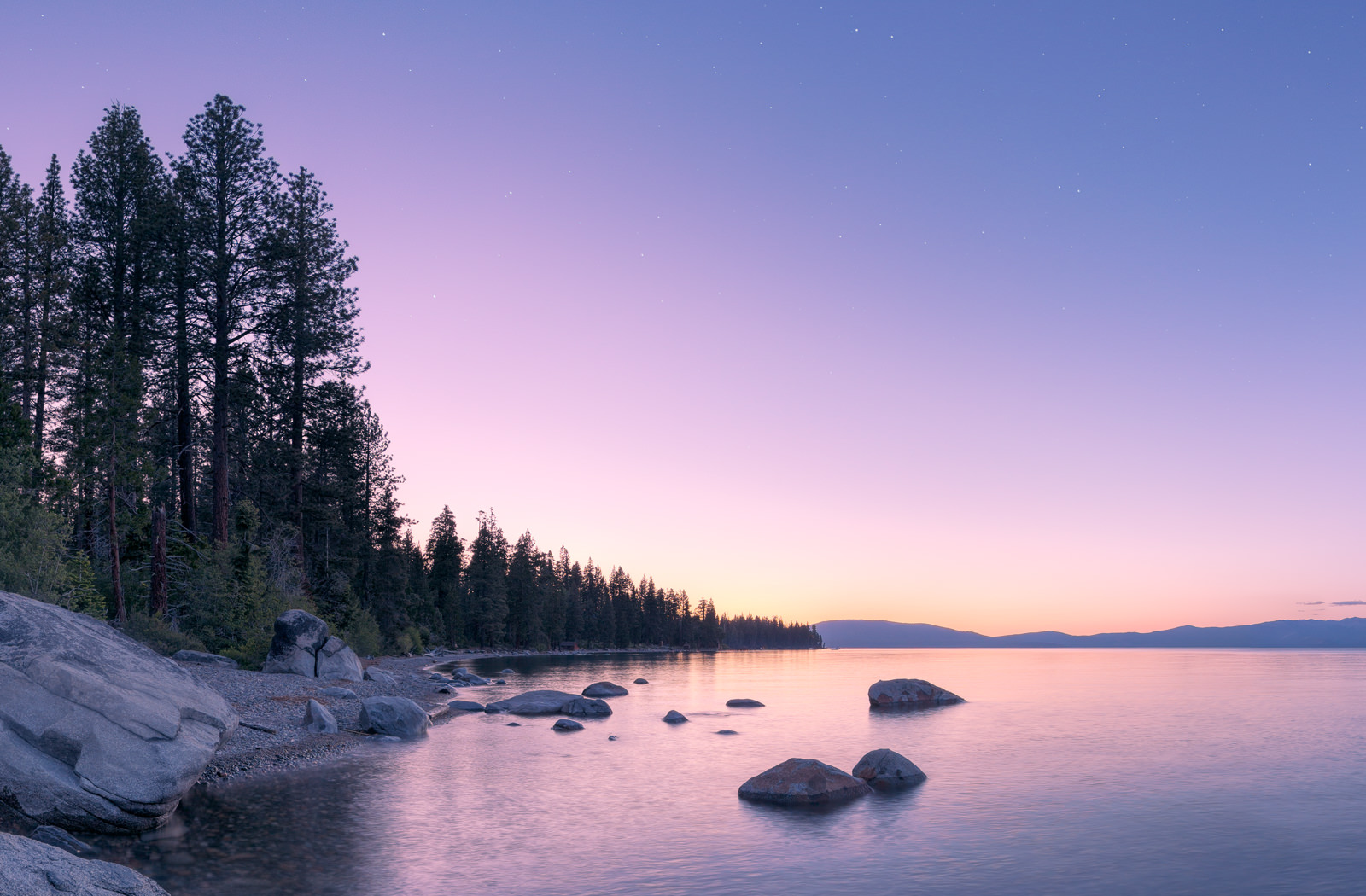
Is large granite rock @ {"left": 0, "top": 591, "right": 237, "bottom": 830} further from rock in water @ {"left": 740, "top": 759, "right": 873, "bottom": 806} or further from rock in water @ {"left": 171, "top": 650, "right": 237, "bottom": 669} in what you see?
rock in water @ {"left": 171, "top": 650, "right": 237, "bottom": 669}

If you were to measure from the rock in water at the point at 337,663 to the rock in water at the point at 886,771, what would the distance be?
2448cm

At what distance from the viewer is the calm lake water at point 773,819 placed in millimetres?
14227

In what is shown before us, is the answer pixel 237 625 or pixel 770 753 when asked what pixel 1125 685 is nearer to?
pixel 770 753

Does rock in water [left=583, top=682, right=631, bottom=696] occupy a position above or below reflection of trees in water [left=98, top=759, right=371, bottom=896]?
below

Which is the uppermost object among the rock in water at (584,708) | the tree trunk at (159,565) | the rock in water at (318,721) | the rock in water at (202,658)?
the tree trunk at (159,565)

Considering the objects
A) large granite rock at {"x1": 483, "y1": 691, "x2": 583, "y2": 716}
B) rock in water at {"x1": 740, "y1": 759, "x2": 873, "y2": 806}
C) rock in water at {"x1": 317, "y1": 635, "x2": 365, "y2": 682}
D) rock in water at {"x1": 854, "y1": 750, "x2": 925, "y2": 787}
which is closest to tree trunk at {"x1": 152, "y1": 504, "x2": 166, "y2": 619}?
rock in water at {"x1": 317, "y1": 635, "x2": 365, "y2": 682}

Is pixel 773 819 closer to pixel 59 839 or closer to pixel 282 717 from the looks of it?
pixel 59 839

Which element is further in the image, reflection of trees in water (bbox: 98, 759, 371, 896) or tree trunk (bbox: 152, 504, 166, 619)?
tree trunk (bbox: 152, 504, 166, 619)

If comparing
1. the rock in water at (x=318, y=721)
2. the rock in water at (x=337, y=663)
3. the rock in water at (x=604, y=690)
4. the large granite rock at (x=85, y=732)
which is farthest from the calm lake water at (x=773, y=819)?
the rock in water at (x=604, y=690)

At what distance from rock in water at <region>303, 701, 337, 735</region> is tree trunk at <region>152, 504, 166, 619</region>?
15.3 metres

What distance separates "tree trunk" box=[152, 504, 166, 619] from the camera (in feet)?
121

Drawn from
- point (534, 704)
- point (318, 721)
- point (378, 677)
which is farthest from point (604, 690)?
point (318, 721)

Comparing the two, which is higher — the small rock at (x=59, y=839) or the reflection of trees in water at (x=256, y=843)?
the small rock at (x=59, y=839)

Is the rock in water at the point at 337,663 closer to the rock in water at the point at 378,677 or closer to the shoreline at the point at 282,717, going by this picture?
the shoreline at the point at 282,717
